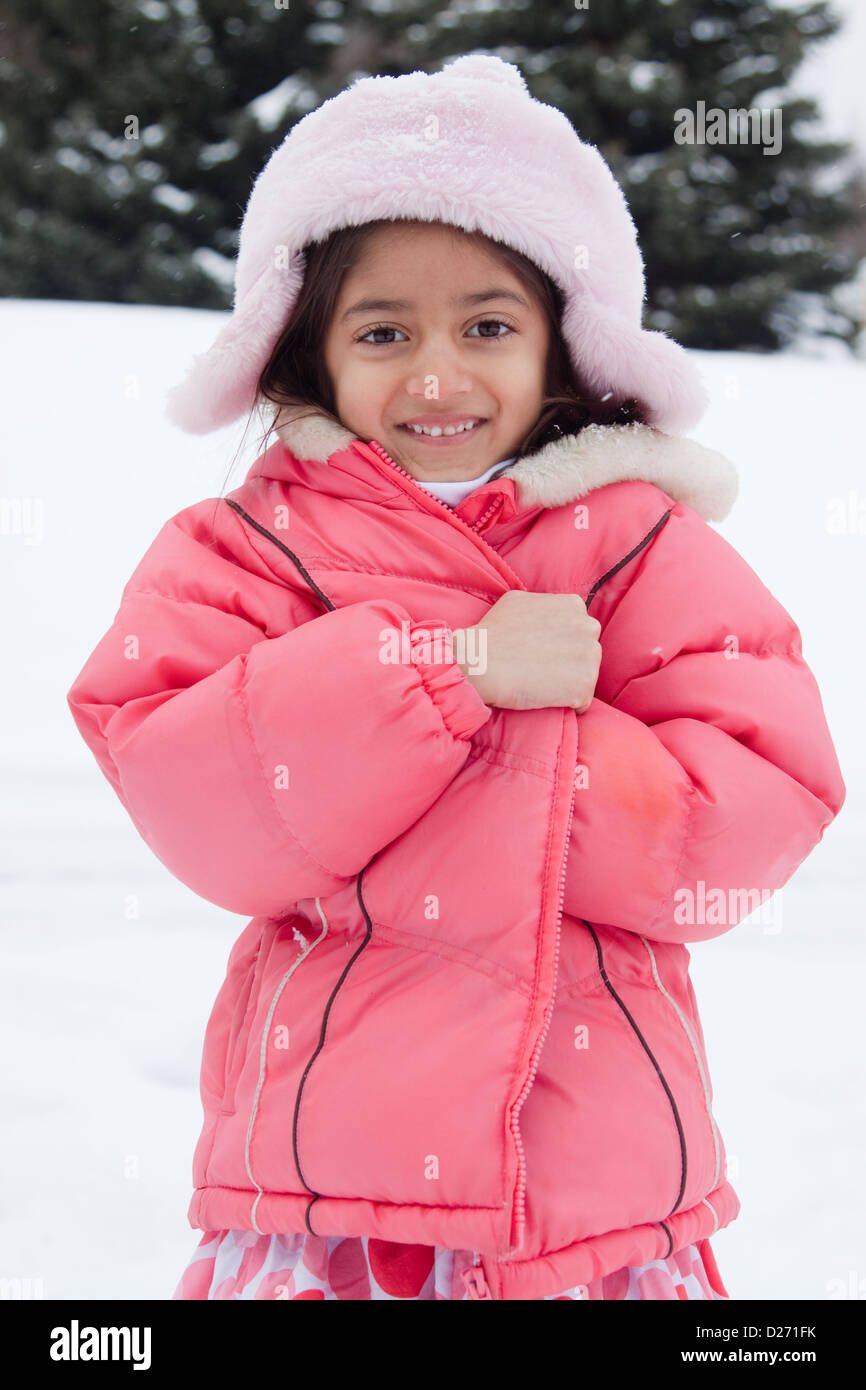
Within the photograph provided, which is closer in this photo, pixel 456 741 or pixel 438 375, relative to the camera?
pixel 456 741

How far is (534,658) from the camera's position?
1.20 m

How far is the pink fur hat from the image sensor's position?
1328 mm

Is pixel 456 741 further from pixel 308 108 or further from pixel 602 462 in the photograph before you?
pixel 308 108

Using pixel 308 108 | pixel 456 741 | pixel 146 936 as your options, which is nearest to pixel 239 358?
pixel 456 741

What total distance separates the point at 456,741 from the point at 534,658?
0.37 ft

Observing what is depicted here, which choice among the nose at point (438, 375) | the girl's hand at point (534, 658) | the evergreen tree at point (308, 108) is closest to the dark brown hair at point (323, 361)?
the nose at point (438, 375)

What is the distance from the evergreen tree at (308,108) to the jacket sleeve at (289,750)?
9.63m

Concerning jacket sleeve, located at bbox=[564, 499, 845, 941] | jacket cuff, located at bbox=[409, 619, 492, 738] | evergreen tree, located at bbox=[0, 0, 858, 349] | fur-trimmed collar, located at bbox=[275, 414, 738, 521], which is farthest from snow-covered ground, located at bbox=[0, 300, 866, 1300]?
evergreen tree, located at bbox=[0, 0, 858, 349]

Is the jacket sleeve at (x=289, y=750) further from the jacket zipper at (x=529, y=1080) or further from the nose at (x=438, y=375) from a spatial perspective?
the nose at (x=438, y=375)

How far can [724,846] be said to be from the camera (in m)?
1.17

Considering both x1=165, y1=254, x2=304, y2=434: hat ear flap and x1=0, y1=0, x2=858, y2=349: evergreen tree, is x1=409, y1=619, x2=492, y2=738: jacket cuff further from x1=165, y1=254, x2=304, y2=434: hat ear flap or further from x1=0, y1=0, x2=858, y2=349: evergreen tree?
x1=0, y1=0, x2=858, y2=349: evergreen tree

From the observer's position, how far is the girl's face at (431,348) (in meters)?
1.32
